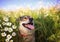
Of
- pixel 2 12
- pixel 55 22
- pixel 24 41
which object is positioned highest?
pixel 2 12

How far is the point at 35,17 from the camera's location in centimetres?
116

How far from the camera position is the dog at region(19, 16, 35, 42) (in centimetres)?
114

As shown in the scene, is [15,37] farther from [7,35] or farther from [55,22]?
[55,22]

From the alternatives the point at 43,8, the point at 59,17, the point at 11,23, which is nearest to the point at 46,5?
the point at 43,8

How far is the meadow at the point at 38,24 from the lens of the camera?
114 centimetres

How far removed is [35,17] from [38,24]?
2.3 inches

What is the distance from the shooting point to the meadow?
1138 millimetres

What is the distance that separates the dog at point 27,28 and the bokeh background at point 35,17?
1.1 inches

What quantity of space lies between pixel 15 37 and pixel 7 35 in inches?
2.5

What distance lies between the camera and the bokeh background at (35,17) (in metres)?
1.14

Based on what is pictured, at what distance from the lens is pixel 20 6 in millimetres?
1184

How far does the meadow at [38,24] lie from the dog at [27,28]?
3 centimetres

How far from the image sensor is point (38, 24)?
1.16 m

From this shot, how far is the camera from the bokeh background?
1139mm
